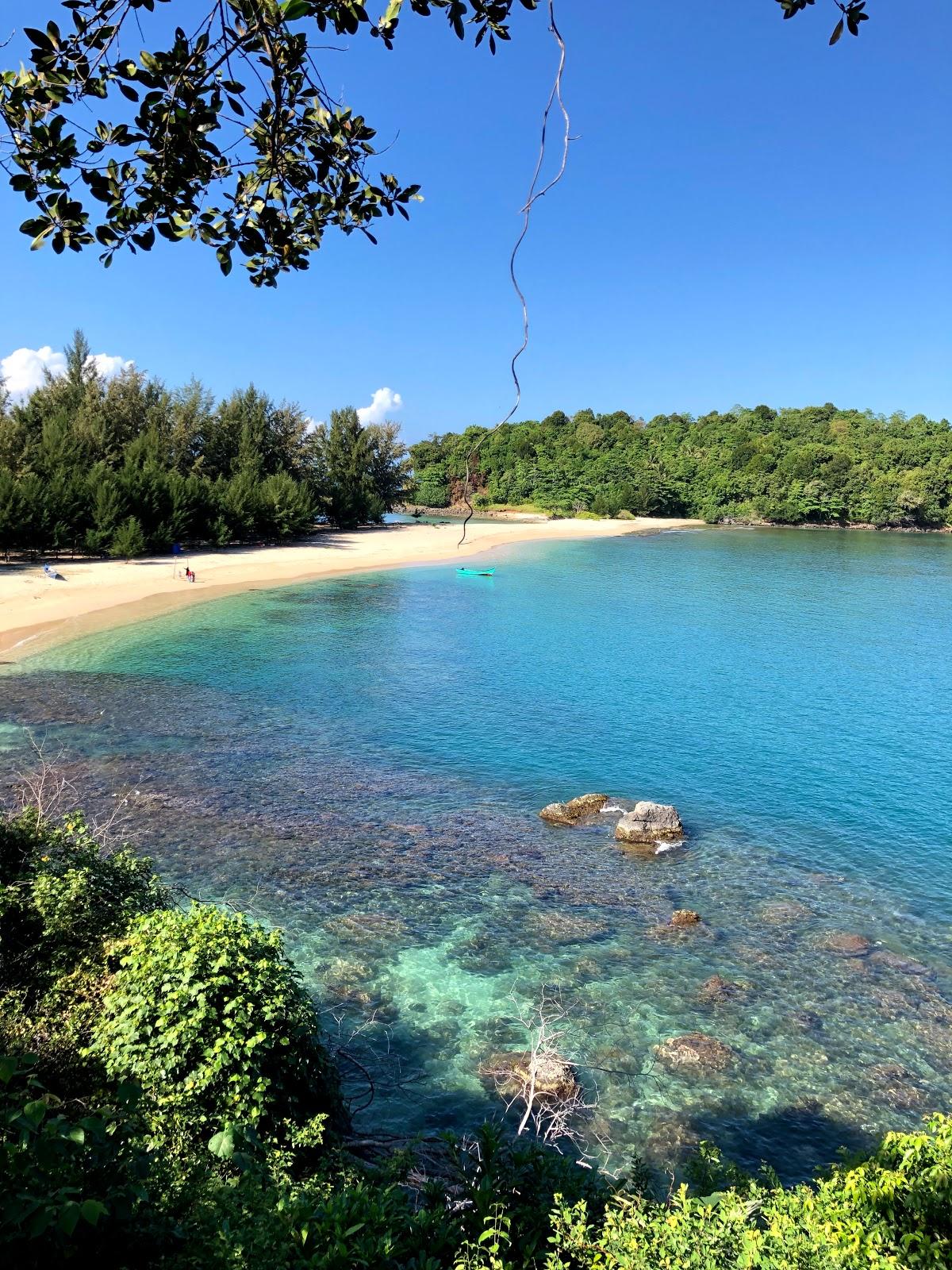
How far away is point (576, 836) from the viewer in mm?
14406

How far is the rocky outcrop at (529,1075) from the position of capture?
25.9 ft

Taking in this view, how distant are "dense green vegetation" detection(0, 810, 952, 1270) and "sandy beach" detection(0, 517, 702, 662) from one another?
69.4 ft

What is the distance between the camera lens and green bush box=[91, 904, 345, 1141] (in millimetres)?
5711

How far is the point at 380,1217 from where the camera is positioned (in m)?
3.98

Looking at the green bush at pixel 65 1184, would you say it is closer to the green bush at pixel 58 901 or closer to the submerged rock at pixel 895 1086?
the green bush at pixel 58 901

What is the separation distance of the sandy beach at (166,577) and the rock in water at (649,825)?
2058cm

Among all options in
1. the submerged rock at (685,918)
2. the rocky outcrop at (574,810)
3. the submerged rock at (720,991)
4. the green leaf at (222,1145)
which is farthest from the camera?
the rocky outcrop at (574,810)

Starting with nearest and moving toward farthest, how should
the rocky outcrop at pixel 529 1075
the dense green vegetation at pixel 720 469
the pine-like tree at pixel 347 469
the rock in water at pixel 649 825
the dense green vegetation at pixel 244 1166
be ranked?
the dense green vegetation at pixel 244 1166
the rocky outcrop at pixel 529 1075
the rock in water at pixel 649 825
the pine-like tree at pixel 347 469
the dense green vegetation at pixel 720 469

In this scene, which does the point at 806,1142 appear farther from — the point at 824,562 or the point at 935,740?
the point at 824,562

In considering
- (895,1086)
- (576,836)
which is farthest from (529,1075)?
(576,836)

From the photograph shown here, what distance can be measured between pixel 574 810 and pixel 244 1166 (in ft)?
35.1

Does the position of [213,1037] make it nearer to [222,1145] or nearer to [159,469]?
[222,1145]

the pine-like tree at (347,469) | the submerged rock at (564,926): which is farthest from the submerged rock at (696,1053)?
the pine-like tree at (347,469)

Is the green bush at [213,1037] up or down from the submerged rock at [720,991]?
up
